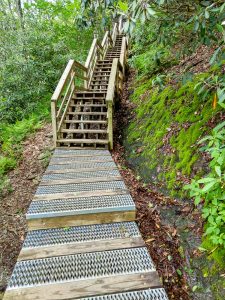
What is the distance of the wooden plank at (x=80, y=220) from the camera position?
8.45 ft

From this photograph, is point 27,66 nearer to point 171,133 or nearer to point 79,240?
point 171,133

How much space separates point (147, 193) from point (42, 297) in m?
2.18

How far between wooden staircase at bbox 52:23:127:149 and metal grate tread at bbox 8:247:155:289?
313cm

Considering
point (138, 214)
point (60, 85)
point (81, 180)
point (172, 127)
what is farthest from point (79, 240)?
point (60, 85)

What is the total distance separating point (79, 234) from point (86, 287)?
2.07ft

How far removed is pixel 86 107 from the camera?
6355mm

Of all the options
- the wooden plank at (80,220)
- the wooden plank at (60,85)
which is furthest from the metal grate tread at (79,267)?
the wooden plank at (60,85)

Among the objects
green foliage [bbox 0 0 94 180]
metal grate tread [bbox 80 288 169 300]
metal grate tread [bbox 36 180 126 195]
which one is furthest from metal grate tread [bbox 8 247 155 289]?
green foliage [bbox 0 0 94 180]

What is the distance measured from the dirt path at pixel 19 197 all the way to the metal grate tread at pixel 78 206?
1140 mm

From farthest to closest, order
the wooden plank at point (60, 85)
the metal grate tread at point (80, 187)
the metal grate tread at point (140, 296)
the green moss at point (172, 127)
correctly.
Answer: the wooden plank at point (60, 85) < the green moss at point (172, 127) < the metal grate tread at point (80, 187) < the metal grate tread at point (140, 296)

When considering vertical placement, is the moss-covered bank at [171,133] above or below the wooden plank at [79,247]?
above

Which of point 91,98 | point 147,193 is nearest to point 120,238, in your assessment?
point 147,193

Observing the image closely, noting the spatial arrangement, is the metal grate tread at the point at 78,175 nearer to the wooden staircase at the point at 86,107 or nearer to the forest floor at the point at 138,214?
the forest floor at the point at 138,214

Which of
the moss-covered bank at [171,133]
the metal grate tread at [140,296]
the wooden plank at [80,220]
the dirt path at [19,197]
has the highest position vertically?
the moss-covered bank at [171,133]
